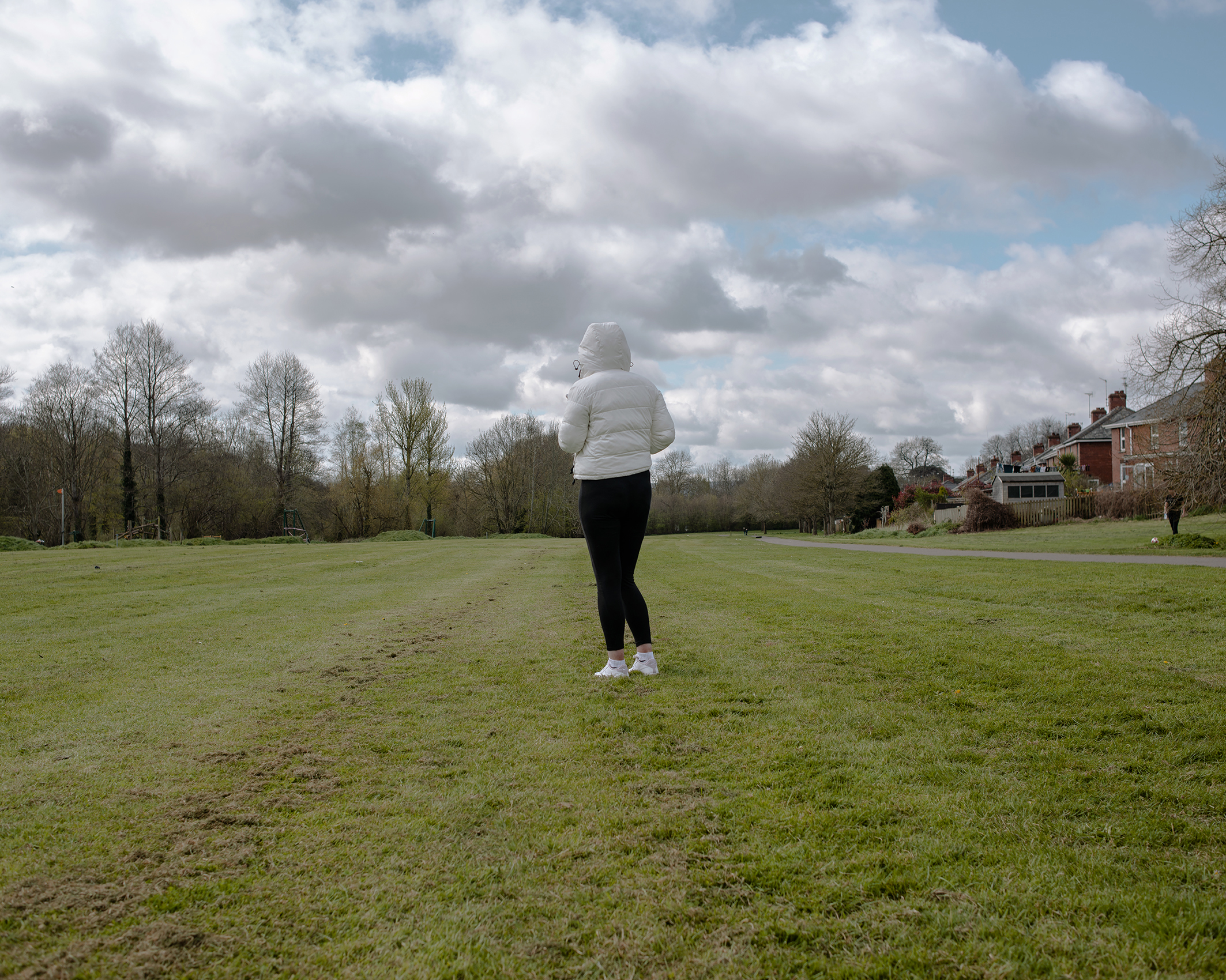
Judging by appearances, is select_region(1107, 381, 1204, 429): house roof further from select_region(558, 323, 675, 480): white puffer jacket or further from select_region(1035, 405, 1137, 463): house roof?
select_region(1035, 405, 1137, 463): house roof

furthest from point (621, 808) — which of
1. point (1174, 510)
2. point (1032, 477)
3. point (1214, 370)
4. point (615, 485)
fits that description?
point (1032, 477)

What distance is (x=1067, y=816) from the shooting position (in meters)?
2.49

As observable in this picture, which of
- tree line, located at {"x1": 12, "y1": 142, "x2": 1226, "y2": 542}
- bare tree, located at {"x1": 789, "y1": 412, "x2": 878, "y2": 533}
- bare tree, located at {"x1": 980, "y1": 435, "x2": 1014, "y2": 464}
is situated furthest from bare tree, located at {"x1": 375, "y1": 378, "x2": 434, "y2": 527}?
bare tree, located at {"x1": 980, "y1": 435, "x2": 1014, "y2": 464}

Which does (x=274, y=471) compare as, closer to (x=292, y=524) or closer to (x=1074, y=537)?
(x=292, y=524)

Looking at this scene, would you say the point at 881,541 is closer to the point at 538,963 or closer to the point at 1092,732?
the point at 1092,732

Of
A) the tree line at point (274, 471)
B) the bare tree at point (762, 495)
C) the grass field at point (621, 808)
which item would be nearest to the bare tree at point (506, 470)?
the tree line at point (274, 471)

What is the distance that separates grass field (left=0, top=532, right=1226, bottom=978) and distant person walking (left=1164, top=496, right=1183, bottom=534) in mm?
19121

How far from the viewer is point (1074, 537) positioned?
26656 mm

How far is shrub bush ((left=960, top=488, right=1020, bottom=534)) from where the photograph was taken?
1421 inches

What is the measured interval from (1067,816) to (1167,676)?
2646 mm

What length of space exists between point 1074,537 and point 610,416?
27955 mm

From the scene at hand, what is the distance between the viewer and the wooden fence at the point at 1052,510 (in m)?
35.8

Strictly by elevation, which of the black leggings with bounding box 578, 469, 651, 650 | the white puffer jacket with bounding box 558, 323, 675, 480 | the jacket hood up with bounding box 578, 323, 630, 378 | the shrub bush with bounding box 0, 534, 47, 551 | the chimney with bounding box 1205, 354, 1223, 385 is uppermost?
the chimney with bounding box 1205, 354, 1223, 385

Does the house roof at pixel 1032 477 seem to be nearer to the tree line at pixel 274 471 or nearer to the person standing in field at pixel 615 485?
the tree line at pixel 274 471
